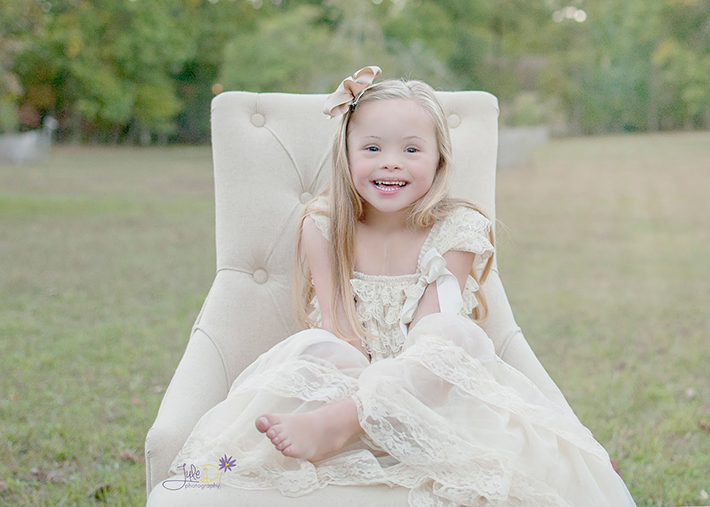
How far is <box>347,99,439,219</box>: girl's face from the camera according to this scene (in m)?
2.13

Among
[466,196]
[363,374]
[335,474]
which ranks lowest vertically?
[335,474]

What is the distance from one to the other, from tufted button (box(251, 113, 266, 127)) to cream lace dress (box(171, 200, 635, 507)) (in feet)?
3.08

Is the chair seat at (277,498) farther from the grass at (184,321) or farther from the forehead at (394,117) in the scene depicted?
the grass at (184,321)

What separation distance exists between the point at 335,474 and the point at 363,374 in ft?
0.75

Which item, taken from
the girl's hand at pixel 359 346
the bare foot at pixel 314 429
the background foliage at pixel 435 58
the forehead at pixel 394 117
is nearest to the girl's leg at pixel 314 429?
the bare foot at pixel 314 429

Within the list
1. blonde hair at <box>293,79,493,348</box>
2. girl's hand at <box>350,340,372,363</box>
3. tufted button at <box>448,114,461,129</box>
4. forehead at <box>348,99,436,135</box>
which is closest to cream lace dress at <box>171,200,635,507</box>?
girl's hand at <box>350,340,372,363</box>

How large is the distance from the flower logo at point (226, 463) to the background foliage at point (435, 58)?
2013 cm

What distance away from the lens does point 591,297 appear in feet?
18.8

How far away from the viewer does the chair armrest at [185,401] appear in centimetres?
173

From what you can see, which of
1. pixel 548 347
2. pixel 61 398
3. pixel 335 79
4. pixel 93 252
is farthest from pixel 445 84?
pixel 61 398

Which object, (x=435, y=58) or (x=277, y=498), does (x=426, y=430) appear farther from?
(x=435, y=58)

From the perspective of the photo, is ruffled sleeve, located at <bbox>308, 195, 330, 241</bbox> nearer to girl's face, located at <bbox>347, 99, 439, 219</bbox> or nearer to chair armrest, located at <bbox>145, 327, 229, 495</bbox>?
girl's face, located at <bbox>347, 99, 439, 219</bbox>

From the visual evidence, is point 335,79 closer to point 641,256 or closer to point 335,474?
point 641,256

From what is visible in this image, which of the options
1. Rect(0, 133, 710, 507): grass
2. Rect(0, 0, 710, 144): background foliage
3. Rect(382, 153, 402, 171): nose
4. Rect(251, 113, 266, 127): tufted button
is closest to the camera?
Rect(382, 153, 402, 171): nose
